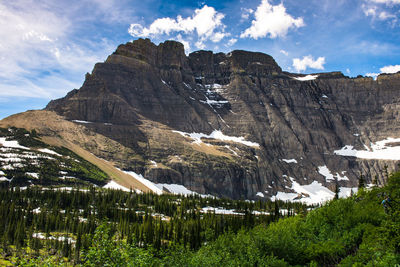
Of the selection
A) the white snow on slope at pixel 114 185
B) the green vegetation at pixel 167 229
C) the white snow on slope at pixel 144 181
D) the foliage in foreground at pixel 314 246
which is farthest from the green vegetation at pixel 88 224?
the white snow on slope at pixel 144 181

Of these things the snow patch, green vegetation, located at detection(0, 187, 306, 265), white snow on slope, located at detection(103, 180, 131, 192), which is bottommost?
green vegetation, located at detection(0, 187, 306, 265)

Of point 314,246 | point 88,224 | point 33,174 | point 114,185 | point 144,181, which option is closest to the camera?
point 314,246

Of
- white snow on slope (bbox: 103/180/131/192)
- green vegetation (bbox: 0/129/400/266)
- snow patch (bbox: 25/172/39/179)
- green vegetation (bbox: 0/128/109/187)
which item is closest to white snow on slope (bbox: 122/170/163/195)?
white snow on slope (bbox: 103/180/131/192)

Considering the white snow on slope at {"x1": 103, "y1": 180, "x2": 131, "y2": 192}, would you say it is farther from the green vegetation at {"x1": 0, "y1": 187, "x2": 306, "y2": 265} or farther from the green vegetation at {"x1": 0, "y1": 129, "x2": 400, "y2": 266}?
the green vegetation at {"x1": 0, "y1": 187, "x2": 306, "y2": 265}

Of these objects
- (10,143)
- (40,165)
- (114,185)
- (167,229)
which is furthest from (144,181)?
(167,229)

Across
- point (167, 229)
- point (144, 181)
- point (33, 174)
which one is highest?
point (33, 174)

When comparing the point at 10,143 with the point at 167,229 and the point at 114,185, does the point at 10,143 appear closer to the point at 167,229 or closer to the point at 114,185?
the point at 114,185

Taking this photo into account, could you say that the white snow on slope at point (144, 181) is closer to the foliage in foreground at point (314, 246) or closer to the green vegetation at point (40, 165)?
the green vegetation at point (40, 165)

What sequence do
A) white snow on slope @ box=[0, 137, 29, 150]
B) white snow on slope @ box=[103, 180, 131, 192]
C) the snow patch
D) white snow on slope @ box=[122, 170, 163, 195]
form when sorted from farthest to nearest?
white snow on slope @ box=[122, 170, 163, 195] → white snow on slope @ box=[0, 137, 29, 150] → white snow on slope @ box=[103, 180, 131, 192] → the snow patch

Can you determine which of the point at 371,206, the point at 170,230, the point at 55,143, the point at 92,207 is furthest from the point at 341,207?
the point at 55,143

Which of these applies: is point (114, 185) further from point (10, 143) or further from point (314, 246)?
point (314, 246)

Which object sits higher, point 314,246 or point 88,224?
point 314,246

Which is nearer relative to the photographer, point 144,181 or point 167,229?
point 167,229

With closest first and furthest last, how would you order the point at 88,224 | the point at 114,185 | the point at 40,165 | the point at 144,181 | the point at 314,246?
the point at 314,246 → the point at 88,224 → the point at 40,165 → the point at 114,185 → the point at 144,181
